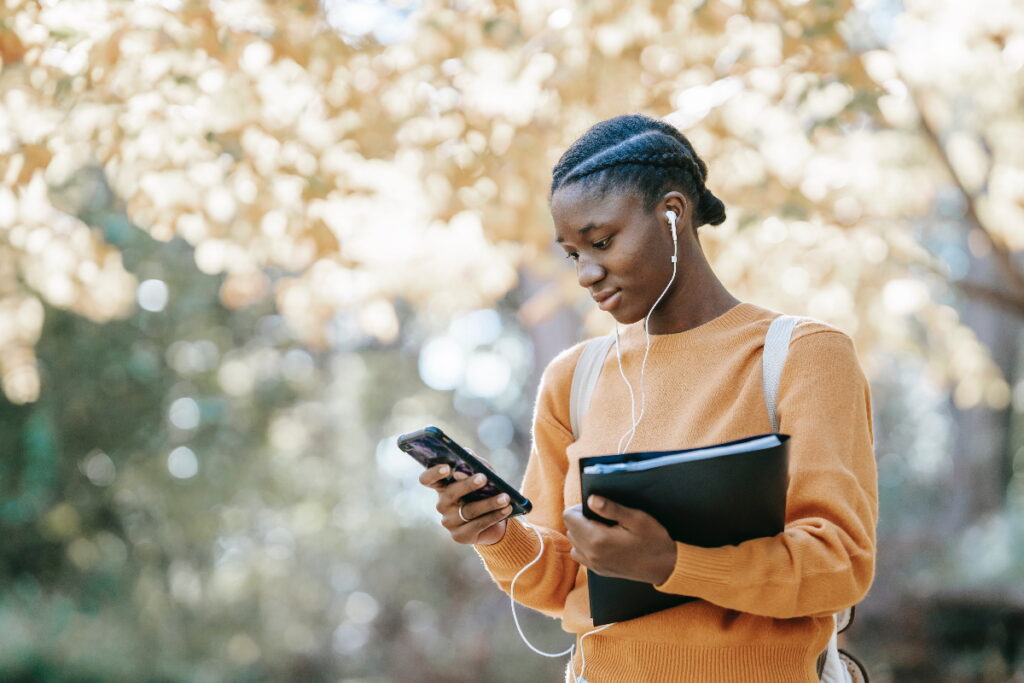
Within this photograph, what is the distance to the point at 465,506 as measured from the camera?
197 cm

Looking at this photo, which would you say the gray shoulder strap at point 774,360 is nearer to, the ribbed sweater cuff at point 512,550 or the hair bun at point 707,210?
the hair bun at point 707,210

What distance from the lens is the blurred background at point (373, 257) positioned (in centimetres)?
383

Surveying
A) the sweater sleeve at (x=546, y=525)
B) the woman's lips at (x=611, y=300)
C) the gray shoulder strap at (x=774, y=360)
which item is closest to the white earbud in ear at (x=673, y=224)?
the woman's lips at (x=611, y=300)

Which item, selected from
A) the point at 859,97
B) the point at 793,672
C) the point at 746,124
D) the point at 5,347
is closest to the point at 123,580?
the point at 5,347

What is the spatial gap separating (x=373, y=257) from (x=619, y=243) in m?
3.14

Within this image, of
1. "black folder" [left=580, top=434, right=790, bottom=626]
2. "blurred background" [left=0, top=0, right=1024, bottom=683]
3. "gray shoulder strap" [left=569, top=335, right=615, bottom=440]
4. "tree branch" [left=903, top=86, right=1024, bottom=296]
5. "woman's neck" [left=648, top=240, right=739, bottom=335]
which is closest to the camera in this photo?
"black folder" [left=580, top=434, right=790, bottom=626]

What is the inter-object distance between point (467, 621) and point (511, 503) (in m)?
7.74

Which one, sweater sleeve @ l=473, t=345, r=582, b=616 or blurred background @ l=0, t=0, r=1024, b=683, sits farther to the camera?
blurred background @ l=0, t=0, r=1024, b=683

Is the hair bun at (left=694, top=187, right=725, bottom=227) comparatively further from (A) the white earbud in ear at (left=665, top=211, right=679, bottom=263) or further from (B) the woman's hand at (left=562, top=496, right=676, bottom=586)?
(B) the woman's hand at (left=562, top=496, right=676, bottom=586)

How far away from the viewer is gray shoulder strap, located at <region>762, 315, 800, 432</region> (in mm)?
1778

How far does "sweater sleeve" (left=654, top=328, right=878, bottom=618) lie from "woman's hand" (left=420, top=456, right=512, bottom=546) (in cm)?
46

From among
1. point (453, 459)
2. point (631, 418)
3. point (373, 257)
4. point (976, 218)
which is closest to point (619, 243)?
point (631, 418)

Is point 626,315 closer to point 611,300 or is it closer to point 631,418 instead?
point 611,300

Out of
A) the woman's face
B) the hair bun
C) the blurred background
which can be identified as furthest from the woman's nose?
the blurred background
